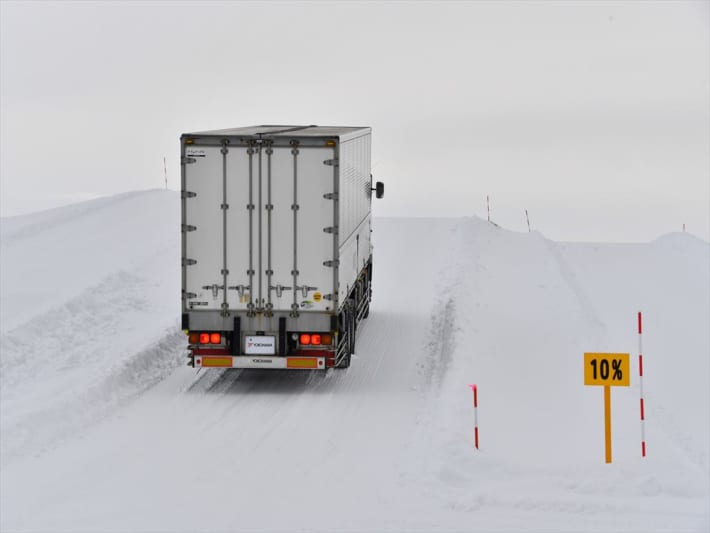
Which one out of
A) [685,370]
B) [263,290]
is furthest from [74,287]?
[685,370]

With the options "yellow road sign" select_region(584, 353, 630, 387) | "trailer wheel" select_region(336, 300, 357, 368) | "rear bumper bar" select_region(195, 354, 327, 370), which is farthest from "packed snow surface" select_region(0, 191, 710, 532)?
"yellow road sign" select_region(584, 353, 630, 387)

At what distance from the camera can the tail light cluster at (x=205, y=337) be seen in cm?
1853

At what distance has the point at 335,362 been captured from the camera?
18.6m

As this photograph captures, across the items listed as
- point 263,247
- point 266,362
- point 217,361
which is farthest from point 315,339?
point 263,247

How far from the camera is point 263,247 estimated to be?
18.2 m

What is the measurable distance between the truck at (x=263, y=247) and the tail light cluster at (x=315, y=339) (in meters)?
0.02

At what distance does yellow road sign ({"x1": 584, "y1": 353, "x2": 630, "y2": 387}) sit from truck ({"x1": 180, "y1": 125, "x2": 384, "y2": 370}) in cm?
513

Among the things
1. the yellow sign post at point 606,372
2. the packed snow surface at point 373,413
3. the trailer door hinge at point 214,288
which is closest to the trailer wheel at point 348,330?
the packed snow surface at point 373,413

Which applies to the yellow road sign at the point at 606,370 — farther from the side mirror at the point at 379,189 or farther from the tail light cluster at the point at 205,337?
the side mirror at the point at 379,189

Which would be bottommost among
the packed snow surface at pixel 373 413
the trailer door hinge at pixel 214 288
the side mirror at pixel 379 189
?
the packed snow surface at pixel 373 413

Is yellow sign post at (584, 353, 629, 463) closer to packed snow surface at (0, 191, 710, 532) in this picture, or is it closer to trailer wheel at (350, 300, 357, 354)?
packed snow surface at (0, 191, 710, 532)

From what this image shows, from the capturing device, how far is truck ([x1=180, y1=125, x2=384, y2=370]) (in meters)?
17.9

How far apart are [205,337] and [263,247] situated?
1.69 m

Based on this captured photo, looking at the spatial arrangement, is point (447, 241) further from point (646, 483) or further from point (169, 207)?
point (646, 483)
